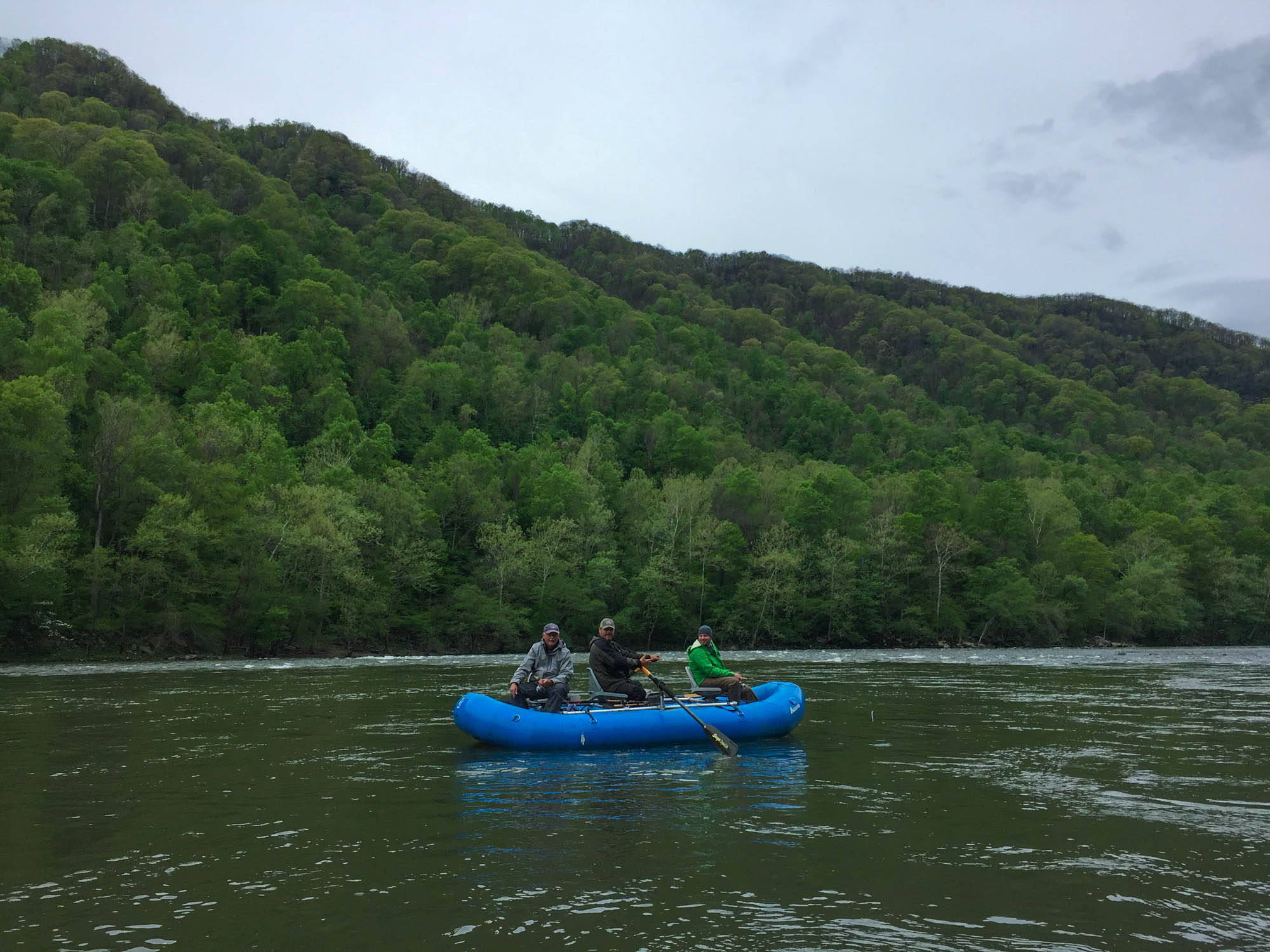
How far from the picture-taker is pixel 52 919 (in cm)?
757

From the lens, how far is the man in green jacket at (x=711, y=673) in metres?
18.9

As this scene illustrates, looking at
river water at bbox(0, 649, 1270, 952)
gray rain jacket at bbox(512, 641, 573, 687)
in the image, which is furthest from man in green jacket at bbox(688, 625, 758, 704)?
gray rain jacket at bbox(512, 641, 573, 687)

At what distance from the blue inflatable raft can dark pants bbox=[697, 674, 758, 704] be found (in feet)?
1.82

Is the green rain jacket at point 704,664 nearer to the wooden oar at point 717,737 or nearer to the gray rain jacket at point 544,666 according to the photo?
the wooden oar at point 717,737

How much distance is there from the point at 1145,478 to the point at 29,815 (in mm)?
121338

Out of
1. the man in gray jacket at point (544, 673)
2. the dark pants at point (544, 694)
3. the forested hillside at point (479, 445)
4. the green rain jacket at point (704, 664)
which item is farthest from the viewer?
the forested hillside at point (479, 445)

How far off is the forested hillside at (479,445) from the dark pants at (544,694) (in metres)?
31.3

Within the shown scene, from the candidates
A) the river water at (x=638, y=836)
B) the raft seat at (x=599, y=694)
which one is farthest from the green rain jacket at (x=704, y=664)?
the raft seat at (x=599, y=694)

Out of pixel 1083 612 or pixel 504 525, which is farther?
pixel 1083 612

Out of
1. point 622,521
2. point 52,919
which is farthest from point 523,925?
point 622,521

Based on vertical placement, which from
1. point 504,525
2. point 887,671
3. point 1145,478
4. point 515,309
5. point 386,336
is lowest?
point 887,671

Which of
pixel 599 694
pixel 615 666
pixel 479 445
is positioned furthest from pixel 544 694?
pixel 479 445

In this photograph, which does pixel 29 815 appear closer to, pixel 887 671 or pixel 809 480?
pixel 887 671

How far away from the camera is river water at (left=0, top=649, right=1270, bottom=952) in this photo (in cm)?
749
